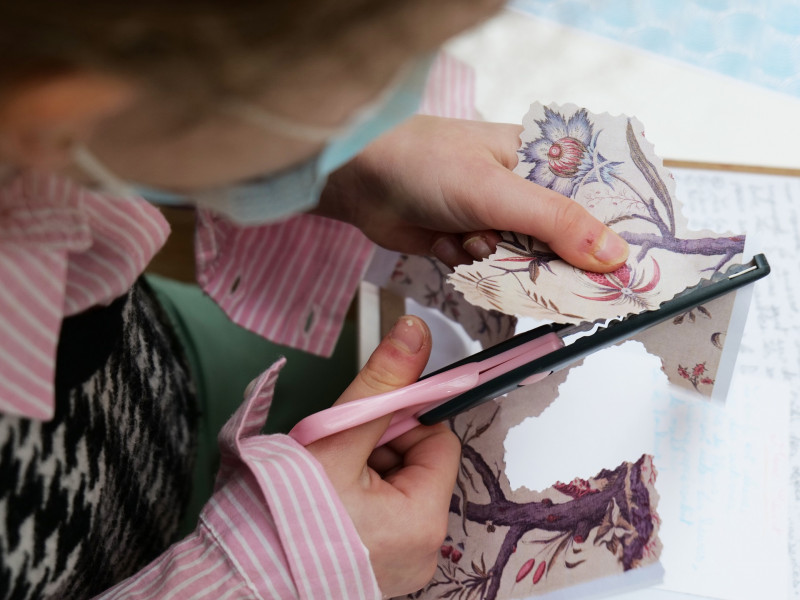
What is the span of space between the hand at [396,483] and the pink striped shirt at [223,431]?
0.02m

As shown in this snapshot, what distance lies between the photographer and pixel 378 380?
0.34m

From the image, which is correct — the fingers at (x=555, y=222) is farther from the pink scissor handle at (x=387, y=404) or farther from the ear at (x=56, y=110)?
the ear at (x=56, y=110)

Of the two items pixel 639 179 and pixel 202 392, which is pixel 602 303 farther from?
pixel 202 392

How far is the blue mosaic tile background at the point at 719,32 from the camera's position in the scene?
57cm

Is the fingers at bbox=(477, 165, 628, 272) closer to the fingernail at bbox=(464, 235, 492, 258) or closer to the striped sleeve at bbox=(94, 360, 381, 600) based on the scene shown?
the fingernail at bbox=(464, 235, 492, 258)

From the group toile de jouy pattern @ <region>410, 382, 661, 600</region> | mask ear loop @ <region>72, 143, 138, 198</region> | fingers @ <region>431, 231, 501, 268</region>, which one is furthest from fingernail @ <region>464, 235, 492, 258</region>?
mask ear loop @ <region>72, 143, 138, 198</region>

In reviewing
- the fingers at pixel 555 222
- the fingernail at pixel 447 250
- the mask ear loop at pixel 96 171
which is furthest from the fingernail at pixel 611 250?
the mask ear loop at pixel 96 171

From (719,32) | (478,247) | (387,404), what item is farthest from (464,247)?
(719,32)

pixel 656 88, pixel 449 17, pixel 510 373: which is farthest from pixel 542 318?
pixel 656 88

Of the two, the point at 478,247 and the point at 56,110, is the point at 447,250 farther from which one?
the point at 56,110

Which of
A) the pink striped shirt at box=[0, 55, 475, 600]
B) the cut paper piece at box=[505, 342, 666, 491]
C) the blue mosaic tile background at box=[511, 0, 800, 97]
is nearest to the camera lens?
the pink striped shirt at box=[0, 55, 475, 600]

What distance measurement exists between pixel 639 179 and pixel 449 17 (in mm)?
264

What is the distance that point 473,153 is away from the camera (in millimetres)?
379

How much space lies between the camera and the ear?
0.13m
